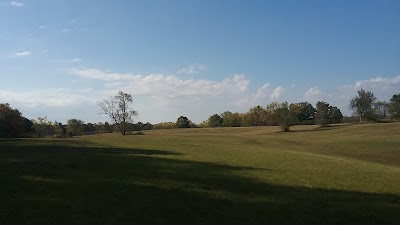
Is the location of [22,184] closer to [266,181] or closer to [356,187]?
[266,181]

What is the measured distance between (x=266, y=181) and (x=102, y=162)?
11949 mm

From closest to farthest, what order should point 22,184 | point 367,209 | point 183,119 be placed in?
point 367,209 → point 22,184 → point 183,119

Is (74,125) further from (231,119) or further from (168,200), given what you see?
(168,200)

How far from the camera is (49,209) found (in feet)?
43.8

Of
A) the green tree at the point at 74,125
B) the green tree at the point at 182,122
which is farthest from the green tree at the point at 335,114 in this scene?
the green tree at the point at 74,125

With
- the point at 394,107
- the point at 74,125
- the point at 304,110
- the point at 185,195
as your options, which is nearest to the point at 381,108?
the point at 394,107

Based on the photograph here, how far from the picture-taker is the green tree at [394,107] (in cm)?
13110

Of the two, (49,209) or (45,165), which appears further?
(45,165)

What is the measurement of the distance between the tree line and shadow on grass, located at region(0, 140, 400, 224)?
229ft

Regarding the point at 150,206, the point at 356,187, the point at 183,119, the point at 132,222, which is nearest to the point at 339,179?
the point at 356,187

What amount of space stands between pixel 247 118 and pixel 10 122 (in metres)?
110

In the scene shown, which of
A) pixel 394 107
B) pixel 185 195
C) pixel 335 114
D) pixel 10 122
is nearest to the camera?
pixel 185 195

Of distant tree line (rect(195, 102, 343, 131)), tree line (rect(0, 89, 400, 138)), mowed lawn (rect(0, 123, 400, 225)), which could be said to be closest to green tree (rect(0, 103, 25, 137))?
tree line (rect(0, 89, 400, 138))

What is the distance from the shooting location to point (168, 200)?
50.3ft
